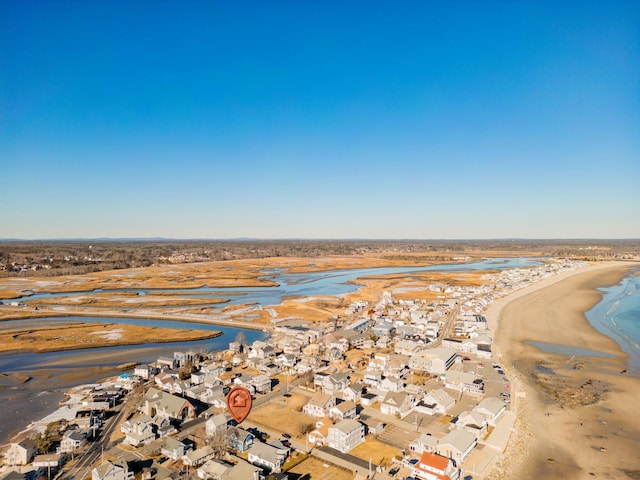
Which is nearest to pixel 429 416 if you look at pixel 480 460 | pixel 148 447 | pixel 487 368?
pixel 480 460

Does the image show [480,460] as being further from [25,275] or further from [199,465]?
[25,275]

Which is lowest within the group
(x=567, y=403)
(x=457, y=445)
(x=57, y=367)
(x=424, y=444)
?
(x=567, y=403)

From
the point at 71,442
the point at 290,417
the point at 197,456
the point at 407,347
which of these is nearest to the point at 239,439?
the point at 197,456

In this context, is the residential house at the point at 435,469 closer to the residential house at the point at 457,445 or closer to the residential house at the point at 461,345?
the residential house at the point at 457,445

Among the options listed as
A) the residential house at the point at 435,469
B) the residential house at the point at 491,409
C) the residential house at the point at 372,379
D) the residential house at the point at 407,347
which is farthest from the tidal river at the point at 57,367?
the residential house at the point at 491,409

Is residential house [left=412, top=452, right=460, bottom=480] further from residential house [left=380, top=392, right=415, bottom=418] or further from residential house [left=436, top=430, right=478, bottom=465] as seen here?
residential house [left=380, top=392, right=415, bottom=418]

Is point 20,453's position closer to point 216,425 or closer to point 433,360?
point 216,425
